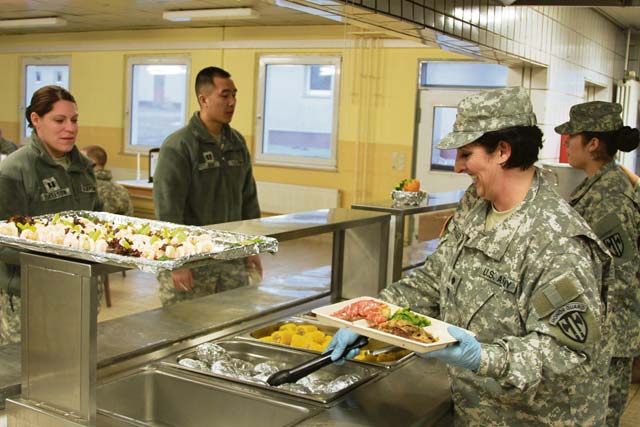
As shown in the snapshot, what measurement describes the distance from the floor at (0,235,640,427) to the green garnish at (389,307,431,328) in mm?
1482

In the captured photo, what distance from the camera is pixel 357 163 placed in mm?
Answer: 8102

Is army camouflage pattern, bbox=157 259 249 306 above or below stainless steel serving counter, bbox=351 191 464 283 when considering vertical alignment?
below

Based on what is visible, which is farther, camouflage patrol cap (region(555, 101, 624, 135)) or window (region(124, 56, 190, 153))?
window (region(124, 56, 190, 153))

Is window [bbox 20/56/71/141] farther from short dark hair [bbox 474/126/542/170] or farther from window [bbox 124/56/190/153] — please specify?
short dark hair [bbox 474/126/542/170]

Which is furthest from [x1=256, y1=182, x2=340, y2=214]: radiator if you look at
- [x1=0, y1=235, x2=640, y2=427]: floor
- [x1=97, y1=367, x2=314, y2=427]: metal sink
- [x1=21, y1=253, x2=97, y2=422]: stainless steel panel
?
[x1=21, y1=253, x2=97, y2=422]: stainless steel panel

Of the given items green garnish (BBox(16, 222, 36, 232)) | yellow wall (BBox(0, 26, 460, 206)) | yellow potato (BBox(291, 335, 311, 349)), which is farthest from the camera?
yellow wall (BBox(0, 26, 460, 206))

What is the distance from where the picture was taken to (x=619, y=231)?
10.2 feet

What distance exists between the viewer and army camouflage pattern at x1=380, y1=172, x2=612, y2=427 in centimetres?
154

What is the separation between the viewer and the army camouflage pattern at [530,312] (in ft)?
5.05

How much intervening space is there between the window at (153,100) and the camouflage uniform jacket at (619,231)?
6780mm

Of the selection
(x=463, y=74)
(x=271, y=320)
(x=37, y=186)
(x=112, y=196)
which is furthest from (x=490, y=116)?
(x=463, y=74)

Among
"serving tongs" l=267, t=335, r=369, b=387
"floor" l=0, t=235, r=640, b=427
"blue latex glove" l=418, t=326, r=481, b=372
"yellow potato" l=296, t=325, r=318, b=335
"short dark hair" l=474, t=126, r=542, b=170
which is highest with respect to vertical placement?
"short dark hair" l=474, t=126, r=542, b=170

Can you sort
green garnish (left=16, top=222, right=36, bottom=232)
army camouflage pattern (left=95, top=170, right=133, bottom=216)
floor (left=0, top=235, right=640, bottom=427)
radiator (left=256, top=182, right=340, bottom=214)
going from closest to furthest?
1. green garnish (left=16, top=222, right=36, bottom=232)
2. floor (left=0, top=235, right=640, bottom=427)
3. army camouflage pattern (left=95, top=170, right=133, bottom=216)
4. radiator (left=256, top=182, right=340, bottom=214)

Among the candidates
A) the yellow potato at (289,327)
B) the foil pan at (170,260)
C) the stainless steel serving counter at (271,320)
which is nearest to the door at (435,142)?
the stainless steel serving counter at (271,320)
